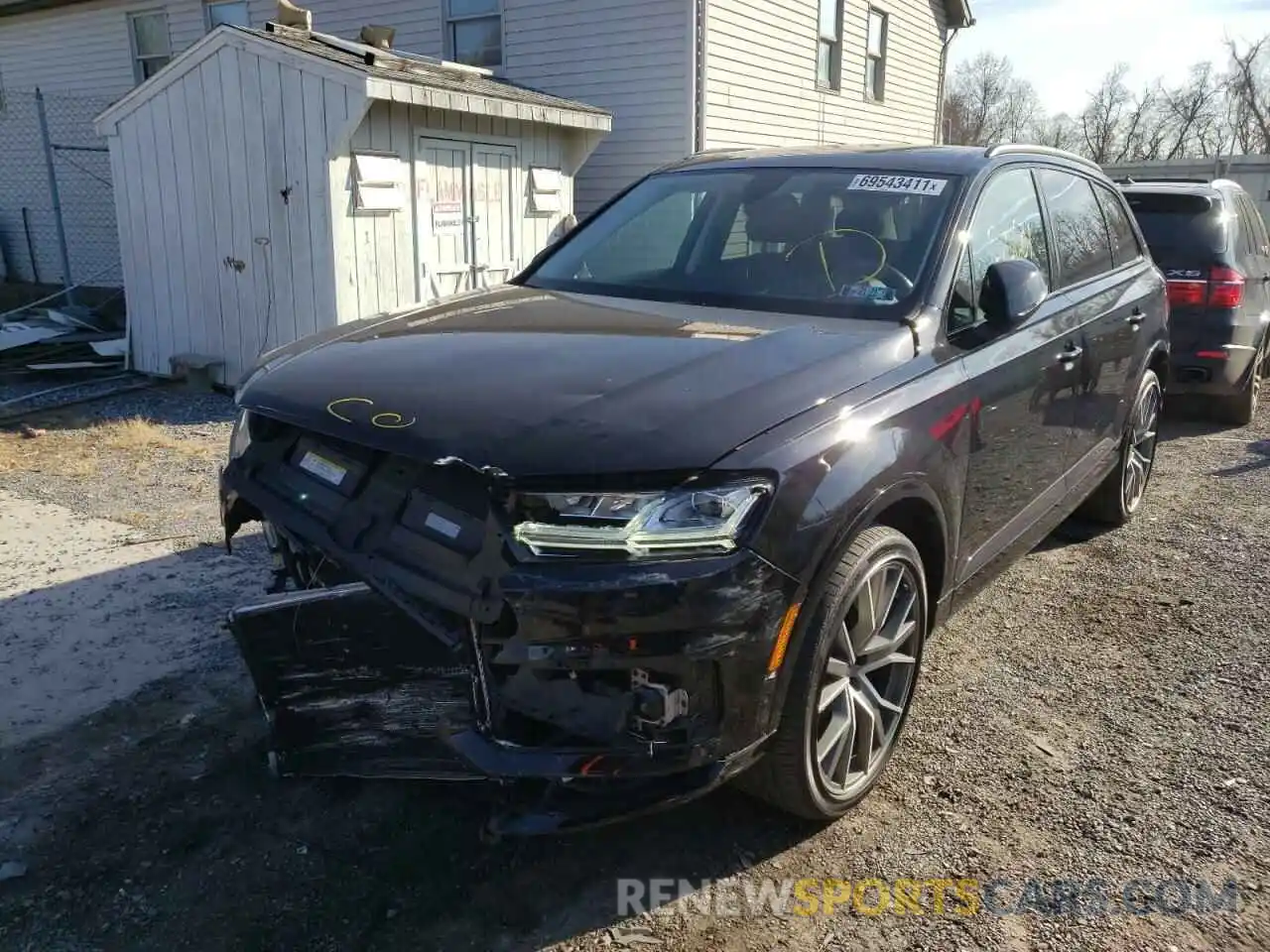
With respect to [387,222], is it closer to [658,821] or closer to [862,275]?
[862,275]

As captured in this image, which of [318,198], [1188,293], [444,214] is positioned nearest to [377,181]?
[318,198]

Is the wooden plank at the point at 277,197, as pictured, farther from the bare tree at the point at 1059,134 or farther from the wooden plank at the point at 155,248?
the bare tree at the point at 1059,134

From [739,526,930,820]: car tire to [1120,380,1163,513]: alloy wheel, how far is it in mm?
2752

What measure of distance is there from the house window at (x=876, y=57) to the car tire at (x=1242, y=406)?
9984 millimetres

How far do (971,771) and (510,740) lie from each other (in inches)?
63.7

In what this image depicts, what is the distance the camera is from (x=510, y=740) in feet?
7.61

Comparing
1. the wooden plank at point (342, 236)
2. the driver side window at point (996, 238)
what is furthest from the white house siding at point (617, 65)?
the driver side window at point (996, 238)

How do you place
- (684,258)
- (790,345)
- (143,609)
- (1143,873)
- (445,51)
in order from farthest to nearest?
1. (445,51)
2. (143,609)
3. (684,258)
4. (790,345)
5. (1143,873)

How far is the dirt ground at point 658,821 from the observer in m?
2.49

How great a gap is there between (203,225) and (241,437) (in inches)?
262

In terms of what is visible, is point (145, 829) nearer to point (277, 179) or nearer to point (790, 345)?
point (790, 345)

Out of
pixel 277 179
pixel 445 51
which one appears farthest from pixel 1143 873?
pixel 445 51

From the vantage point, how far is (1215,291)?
706cm

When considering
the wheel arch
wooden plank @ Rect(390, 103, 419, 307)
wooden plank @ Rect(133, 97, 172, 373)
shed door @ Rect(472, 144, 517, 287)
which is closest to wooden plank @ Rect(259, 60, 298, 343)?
wooden plank @ Rect(390, 103, 419, 307)
